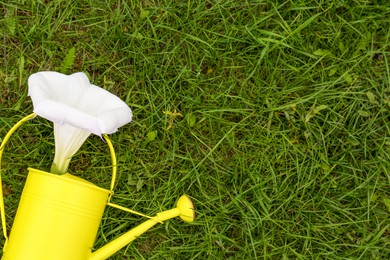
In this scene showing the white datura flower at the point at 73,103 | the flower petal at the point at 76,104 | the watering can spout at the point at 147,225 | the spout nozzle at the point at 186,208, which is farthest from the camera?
the spout nozzle at the point at 186,208

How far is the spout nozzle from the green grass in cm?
8

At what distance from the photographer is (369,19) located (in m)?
1.66

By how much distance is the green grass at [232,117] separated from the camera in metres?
1.66

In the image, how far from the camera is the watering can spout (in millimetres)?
1461

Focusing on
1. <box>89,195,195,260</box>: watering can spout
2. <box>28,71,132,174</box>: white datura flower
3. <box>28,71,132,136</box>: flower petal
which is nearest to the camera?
<box>28,71,132,136</box>: flower petal

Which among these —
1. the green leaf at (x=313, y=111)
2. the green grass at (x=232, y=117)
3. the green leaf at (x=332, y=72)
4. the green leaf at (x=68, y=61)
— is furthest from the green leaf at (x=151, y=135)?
the green leaf at (x=332, y=72)

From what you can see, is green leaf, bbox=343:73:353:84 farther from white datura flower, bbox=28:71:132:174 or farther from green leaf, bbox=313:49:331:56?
white datura flower, bbox=28:71:132:174

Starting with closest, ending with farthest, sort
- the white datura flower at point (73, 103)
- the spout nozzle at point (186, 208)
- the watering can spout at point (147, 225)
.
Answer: the white datura flower at point (73, 103), the watering can spout at point (147, 225), the spout nozzle at point (186, 208)

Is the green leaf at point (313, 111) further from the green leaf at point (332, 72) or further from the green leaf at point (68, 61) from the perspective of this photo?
the green leaf at point (68, 61)

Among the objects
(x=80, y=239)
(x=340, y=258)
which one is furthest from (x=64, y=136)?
(x=340, y=258)

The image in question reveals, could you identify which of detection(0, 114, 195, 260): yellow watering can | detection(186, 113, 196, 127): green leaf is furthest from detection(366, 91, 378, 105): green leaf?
detection(0, 114, 195, 260): yellow watering can

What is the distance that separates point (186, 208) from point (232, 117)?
1.21 ft

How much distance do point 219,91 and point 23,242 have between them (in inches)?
32.1

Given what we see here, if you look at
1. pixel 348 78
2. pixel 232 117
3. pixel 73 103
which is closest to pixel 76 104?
Result: pixel 73 103
